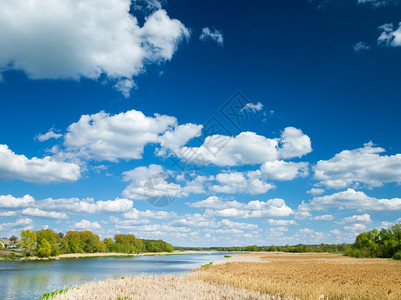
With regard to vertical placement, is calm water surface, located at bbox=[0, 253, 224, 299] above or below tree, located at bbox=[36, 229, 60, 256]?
below

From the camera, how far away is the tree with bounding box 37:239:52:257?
3954 inches

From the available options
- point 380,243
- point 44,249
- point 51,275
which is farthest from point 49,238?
point 380,243

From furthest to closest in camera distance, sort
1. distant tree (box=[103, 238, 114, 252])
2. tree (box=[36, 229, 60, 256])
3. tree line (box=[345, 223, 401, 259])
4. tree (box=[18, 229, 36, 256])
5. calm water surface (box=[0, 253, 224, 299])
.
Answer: distant tree (box=[103, 238, 114, 252])
tree (box=[36, 229, 60, 256])
tree (box=[18, 229, 36, 256])
tree line (box=[345, 223, 401, 259])
calm water surface (box=[0, 253, 224, 299])

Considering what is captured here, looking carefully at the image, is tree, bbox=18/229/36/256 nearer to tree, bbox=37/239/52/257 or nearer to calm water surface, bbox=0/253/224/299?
tree, bbox=37/239/52/257

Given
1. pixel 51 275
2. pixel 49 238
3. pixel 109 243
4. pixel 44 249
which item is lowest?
pixel 109 243

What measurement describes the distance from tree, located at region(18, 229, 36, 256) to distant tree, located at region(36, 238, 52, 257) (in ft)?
9.48

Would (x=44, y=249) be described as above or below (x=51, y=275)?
above

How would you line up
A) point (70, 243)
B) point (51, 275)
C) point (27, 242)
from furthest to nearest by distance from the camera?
point (70, 243) < point (27, 242) < point (51, 275)

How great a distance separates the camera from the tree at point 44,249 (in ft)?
330

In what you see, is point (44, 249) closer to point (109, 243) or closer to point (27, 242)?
point (27, 242)

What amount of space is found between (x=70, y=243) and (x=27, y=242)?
28593mm

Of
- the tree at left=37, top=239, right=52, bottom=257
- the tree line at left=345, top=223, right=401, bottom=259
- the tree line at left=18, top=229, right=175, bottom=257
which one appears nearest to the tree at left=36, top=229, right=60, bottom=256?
the tree line at left=18, top=229, right=175, bottom=257

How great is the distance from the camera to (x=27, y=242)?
101 metres

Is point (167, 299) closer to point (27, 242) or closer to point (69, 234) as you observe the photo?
point (27, 242)
